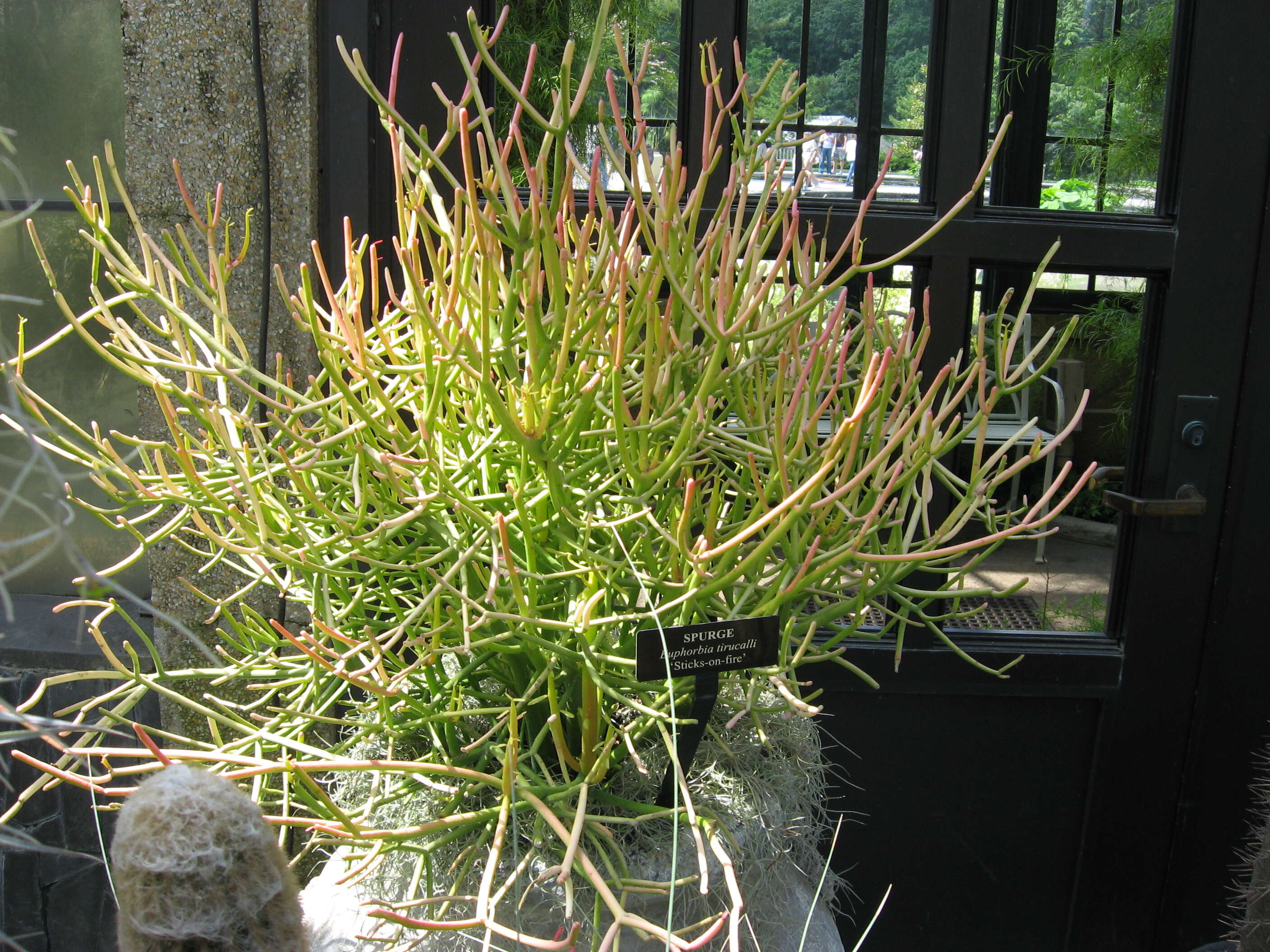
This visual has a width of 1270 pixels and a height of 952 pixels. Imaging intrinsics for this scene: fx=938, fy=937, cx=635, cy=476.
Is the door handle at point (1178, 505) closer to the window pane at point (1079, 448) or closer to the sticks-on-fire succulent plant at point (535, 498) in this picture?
the window pane at point (1079, 448)

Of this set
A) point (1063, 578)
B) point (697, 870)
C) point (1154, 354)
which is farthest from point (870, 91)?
point (697, 870)

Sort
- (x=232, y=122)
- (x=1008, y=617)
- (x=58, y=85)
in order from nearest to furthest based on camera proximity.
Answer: (x=232, y=122), (x=58, y=85), (x=1008, y=617)

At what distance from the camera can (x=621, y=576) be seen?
0.62 meters

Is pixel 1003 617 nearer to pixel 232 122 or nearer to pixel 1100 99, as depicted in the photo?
pixel 1100 99

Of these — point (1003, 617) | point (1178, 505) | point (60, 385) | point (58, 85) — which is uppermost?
point (58, 85)

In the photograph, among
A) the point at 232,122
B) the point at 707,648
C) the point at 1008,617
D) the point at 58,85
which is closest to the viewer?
the point at 707,648

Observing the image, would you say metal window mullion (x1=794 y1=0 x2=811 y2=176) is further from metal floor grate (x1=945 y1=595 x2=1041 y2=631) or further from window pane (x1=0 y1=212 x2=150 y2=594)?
window pane (x1=0 y1=212 x2=150 y2=594)

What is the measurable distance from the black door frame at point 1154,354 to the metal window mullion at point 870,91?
0.22 ft

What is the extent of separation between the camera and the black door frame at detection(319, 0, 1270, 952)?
45.4 inches

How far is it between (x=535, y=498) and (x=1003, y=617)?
3.00 feet

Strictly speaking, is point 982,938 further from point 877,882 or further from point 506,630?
point 506,630

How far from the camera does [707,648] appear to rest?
0.54 meters

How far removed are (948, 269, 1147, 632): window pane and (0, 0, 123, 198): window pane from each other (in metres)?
1.16

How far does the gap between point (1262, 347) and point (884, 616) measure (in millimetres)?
593
